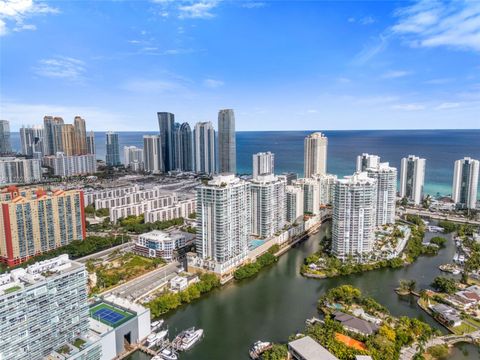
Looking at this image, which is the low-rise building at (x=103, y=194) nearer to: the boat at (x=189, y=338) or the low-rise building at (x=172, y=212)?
the low-rise building at (x=172, y=212)

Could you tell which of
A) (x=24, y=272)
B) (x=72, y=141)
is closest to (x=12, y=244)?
(x=24, y=272)

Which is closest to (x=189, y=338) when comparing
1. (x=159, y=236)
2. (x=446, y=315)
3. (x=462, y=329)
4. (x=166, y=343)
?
(x=166, y=343)

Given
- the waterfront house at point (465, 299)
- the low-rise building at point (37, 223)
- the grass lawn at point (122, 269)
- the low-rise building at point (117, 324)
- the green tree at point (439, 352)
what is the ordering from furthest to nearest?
the low-rise building at point (37, 223)
the grass lawn at point (122, 269)
the waterfront house at point (465, 299)
the green tree at point (439, 352)
the low-rise building at point (117, 324)

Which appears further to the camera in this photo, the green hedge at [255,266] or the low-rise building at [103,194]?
the low-rise building at [103,194]

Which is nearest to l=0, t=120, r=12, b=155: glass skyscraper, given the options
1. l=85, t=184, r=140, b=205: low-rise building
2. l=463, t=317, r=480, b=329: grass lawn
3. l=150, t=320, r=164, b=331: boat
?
l=85, t=184, r=140, b=205: low-rise building

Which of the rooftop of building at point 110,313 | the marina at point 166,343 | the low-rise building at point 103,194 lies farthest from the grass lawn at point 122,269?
the low-rise building at point 103,194

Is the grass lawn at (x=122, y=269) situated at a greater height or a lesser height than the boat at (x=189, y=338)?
greater
